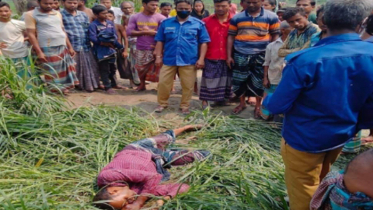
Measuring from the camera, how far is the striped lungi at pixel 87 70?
5.79 m

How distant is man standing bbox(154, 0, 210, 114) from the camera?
15.9ft

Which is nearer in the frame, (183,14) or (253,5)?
(253,5)

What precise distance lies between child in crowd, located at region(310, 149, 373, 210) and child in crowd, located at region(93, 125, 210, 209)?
4.43 ft

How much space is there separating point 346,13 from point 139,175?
71.0 inches

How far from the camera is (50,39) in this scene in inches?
205

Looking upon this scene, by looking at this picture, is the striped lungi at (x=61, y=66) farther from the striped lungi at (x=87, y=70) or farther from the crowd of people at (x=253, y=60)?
the striped lungi at (x=87, y=70)

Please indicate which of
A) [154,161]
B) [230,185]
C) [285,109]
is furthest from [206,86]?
[285,109]

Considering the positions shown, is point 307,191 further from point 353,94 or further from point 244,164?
point 244,164

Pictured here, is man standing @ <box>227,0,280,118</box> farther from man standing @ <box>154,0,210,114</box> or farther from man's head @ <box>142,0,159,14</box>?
man's head @ <box>142,0,159,14</box>

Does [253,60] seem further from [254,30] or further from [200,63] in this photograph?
[200,63]

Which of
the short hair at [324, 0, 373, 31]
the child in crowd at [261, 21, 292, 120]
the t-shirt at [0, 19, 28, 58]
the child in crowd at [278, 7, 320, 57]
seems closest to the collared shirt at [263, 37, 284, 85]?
the child in crowd at [261, 21, 292, 120]

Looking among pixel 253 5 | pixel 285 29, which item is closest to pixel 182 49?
pixel 253 5

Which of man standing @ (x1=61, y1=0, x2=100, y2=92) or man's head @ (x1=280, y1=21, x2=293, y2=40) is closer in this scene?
man's head @ (x1=280, y1=21, x2=293, y2=40)

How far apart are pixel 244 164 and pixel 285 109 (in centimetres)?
114
